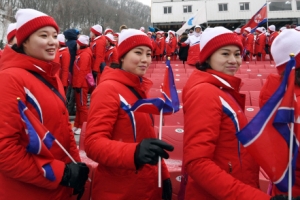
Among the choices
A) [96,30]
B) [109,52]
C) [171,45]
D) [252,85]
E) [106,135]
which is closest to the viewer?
[106,135]

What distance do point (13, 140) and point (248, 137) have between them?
1224 millimetres

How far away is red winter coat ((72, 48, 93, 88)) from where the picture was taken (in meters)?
6.72

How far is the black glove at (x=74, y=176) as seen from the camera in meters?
1.88

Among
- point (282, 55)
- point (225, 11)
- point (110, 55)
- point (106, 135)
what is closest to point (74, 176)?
point (106, 135)

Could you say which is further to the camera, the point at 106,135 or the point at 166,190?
the point at 166,190

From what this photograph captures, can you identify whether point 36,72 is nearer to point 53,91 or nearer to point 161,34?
point 53,91

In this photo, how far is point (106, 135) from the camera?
6.35 ft

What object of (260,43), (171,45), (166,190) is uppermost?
(171,45)

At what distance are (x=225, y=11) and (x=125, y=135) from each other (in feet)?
138

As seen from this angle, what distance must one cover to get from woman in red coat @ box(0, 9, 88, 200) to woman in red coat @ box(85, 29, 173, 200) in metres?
0.19

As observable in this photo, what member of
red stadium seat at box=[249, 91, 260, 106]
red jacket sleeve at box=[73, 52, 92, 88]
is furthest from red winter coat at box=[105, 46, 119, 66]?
red stadium seat at box=[249, 91, 260, 106]

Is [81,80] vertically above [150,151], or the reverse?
[81,80]

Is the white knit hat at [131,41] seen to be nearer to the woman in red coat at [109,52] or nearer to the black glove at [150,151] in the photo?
the black glove at [150,151]

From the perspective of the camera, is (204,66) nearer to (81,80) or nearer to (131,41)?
(131,41)
